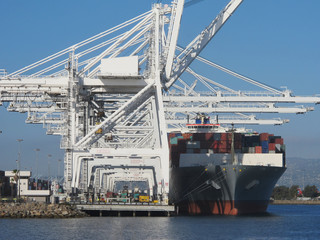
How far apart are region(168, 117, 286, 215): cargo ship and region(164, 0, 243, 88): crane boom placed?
6129mm

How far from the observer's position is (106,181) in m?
82.2

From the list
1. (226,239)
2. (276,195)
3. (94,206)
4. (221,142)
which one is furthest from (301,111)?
(276,195)

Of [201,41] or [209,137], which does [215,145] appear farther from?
[201,41]

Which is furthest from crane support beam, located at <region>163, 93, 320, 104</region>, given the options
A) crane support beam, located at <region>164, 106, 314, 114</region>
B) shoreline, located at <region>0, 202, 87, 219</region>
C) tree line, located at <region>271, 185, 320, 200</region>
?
tree line, located at <region>271, 185, 320, 200</region>

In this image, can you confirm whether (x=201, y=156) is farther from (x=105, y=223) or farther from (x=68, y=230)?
(x=68, y=230)

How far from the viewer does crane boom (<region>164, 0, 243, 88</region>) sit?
161 feet

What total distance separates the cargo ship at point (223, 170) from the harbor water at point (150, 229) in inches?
176

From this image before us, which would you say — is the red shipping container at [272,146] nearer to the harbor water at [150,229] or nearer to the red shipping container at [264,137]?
the red shipping container at [264,137]

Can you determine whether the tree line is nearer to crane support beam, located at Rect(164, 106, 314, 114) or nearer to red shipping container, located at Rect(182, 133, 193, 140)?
crane support beam, located at Rect(164, 106, 314, 114)

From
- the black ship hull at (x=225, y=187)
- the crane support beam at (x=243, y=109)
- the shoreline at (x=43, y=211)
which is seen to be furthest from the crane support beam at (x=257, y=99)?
the shoreline at (x=43, y=211)

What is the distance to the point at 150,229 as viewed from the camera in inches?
1580

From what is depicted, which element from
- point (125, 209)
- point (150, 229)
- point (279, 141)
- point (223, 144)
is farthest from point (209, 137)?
point (150, 229)

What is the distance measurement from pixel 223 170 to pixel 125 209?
8.25 m

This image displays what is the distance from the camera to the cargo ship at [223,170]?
53.1m
